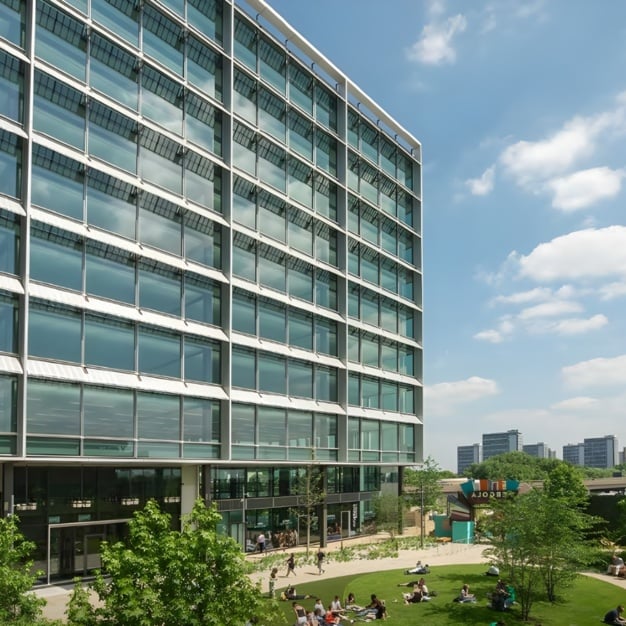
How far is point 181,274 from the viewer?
149 feet

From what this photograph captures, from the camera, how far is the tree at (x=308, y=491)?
55.5 meters

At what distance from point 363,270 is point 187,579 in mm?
46853

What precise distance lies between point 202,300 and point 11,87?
16.1 metres

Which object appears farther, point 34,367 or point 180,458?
point 180,458

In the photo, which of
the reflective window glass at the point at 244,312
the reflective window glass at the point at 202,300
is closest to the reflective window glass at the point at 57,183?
the reflective window glass at the point at 202,300

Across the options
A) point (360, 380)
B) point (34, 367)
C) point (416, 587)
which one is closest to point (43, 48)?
point (34, 367)

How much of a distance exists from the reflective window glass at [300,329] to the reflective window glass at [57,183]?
2002 centimetres

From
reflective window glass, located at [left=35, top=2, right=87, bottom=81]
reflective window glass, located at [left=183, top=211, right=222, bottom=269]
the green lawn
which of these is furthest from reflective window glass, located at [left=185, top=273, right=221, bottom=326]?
the green lawn

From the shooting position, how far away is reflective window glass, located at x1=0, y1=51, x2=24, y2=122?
117 ft

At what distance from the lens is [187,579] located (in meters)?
20.3

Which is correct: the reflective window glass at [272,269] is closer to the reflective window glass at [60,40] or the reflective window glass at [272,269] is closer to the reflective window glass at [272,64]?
the reflective window glass at [272,64]

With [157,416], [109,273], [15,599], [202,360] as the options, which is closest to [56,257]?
[109,273]

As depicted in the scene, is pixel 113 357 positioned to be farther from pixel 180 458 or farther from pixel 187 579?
pixel 187 579

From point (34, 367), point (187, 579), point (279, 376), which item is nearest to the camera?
point (187, 579)
